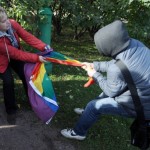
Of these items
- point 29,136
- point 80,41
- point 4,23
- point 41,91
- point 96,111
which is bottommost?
point 29,136

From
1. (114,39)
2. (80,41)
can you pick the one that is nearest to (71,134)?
(114,39)

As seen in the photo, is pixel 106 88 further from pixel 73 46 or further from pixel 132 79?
pixel 73 46

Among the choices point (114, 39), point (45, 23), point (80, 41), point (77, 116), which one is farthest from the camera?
point (80, 41)

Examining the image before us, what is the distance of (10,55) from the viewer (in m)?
4.10

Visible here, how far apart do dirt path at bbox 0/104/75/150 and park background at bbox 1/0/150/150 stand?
163mm

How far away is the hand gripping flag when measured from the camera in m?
3.90

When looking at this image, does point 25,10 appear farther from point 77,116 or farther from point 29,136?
point 29,136

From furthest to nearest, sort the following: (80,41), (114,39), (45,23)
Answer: (80,41) → (45,23) → (114,39)

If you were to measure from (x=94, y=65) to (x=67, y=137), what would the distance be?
97 cm

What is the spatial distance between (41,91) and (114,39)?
126 centimetres

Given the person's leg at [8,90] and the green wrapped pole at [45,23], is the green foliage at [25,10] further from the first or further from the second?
the person's leg at [8,90]

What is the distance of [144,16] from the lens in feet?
22.2

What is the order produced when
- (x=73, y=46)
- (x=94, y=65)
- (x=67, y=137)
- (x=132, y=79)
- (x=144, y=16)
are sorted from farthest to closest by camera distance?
(x=73, y=46) < (x=144, y=16) < (x=67, y=137) < (x=94, y=65) < (x=132, y=79)

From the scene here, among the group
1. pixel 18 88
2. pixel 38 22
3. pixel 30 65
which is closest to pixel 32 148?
pixel 30 65
